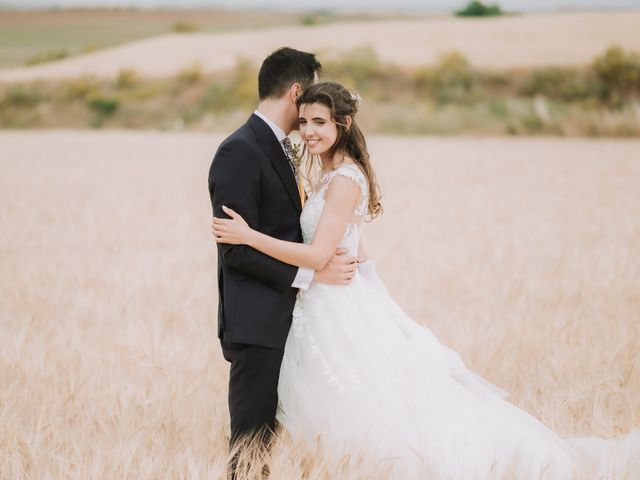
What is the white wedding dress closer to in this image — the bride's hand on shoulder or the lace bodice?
the lace bodice

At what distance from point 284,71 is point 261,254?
0.76 meters

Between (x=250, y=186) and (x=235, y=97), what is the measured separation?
134 ft

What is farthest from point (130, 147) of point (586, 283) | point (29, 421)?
point (29, 421)

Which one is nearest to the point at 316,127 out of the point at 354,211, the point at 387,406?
the point at 354,211

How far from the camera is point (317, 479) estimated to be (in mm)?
2717

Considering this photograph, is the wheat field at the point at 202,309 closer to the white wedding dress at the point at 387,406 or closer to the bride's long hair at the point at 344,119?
the white wedding dress at the point at 387,406

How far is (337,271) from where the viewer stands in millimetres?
3002

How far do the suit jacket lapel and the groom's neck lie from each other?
0.06 meters

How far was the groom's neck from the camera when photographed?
2992 millimetres

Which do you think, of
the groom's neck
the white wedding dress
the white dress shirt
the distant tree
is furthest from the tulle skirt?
the distant tree

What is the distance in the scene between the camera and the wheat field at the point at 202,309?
3.27 meters

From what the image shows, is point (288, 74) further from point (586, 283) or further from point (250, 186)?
point (586, 283)

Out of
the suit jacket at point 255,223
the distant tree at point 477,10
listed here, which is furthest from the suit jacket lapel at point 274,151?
the distant tree at point 477,10

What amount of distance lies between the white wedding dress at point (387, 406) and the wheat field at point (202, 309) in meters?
0.16
